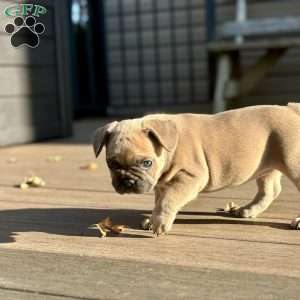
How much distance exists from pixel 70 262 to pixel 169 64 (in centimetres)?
554

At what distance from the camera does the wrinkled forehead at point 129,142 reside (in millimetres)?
1763

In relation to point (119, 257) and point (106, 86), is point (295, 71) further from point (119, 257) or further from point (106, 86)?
point (119, 257)

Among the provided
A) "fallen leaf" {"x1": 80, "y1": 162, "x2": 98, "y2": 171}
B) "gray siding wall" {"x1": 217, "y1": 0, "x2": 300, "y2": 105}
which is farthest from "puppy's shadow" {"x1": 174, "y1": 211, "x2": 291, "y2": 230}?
"gray siding wall" {"x1": 217, "y1": 0, "x2": 300, "y2": 105}

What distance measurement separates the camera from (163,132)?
1803mm

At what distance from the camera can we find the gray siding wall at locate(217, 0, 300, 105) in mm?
6000

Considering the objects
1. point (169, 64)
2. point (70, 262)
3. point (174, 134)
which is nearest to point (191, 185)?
point (174, 134)

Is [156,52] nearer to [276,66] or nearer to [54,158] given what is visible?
[276,66]

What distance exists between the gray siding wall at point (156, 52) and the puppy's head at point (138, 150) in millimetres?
5005

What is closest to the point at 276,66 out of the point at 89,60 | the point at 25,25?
the point at 89,60

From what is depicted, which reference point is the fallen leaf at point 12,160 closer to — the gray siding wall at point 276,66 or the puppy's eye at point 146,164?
the puppy's eye at point 146,164

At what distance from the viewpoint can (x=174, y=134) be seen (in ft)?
5.98

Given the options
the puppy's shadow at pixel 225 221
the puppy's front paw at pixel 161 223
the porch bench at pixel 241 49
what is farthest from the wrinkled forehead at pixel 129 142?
the porch bench at pixel 241 49

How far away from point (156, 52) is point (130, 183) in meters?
5.38

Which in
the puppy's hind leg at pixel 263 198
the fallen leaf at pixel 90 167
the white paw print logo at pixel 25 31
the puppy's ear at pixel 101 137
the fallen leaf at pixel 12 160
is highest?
the white paw print logo at pixel 25 31
